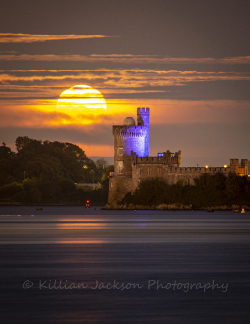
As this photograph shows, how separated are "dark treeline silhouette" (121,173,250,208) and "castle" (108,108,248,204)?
1.30 m

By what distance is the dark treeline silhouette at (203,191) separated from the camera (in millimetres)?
90812

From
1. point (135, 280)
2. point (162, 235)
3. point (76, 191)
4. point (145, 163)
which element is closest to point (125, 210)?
point (145, 163)

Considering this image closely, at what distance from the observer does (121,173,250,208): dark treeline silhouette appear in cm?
9081

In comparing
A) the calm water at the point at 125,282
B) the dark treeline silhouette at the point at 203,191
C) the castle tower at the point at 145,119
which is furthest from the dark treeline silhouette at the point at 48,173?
the calm water at the point at 125,282

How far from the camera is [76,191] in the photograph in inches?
5482

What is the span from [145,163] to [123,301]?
257 ft

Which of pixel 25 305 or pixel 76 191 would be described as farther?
pixel 76 191

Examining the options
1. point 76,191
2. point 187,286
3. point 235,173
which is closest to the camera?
point 187,286

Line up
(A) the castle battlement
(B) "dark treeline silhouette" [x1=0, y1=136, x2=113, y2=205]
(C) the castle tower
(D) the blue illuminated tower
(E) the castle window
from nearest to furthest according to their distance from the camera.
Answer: (D) the blue illuminated tower → (E) the castle window → (C) the castle tower → (A) the castle battlement → (B) "dark treeline silhouette" [x1=0, y1=136, x2=113, y2=205]

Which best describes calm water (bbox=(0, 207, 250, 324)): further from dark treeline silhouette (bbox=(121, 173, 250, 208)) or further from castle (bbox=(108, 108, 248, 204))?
castle (bbox=(108, 108, 248, 204))

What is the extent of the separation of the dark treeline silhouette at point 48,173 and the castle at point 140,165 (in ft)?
105

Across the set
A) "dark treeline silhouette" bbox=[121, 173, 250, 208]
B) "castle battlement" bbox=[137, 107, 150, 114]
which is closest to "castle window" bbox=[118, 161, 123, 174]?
"dark treeline silhouette" bbox=[121, 173, 250, 208]

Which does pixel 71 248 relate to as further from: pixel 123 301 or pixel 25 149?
pixel 25 149

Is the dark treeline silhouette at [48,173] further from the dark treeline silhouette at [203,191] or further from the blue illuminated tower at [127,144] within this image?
the dark treeline silhouette at [203,191]
